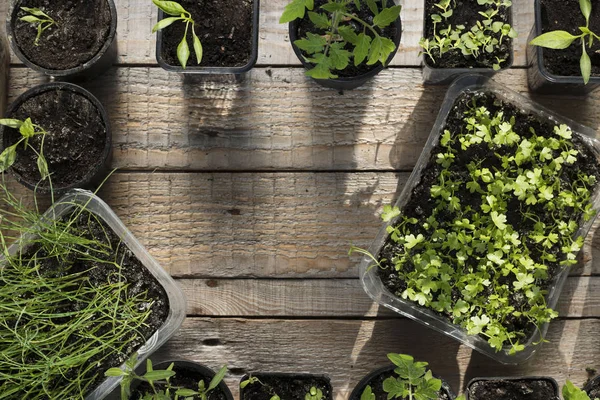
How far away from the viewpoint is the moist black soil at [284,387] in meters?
1.73

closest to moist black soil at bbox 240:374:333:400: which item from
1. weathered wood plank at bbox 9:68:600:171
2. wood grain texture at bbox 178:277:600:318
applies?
wood grain texture at bbox 178:277:600:318

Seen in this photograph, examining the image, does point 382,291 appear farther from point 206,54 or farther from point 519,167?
point 206,54

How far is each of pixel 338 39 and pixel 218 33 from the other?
294mm

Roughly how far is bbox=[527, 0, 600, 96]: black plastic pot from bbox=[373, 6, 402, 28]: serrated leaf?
0.43 m

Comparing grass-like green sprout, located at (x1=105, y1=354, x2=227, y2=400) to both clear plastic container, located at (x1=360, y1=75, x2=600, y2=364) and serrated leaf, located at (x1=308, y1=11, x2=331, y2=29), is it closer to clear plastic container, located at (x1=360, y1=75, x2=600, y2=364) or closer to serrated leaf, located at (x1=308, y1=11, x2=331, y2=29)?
clear plastic container, located at (x1=360, y1=75, x2=600, y2=364)

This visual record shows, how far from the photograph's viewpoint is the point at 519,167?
172 centimetres

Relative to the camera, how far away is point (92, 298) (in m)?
1.74

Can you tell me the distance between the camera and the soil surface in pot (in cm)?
167

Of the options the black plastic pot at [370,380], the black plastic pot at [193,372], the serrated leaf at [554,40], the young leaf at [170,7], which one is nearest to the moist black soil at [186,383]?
the black plastic pot at [193,372]

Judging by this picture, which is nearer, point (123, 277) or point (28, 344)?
point (28, 344)

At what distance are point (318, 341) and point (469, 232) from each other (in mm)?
471

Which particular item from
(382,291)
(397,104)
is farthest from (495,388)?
(397,104)

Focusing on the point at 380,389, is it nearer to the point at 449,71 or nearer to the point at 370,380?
the point at 370,380

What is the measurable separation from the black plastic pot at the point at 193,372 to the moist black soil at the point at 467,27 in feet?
2.96
